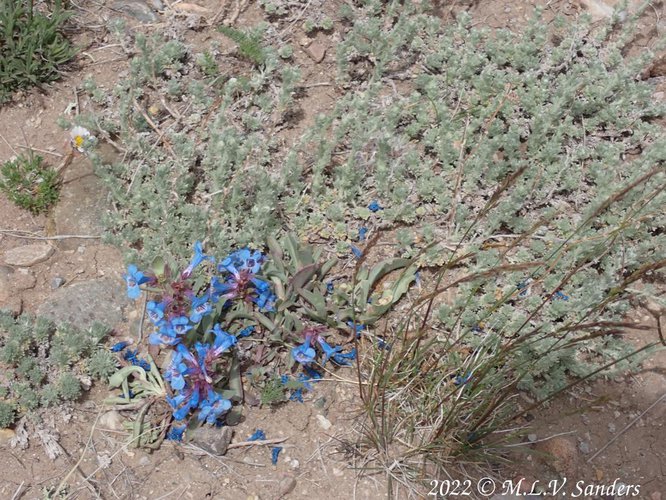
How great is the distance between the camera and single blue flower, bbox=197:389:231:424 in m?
3.44

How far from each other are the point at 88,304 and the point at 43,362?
0.41m

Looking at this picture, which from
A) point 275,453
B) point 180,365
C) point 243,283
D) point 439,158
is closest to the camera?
point 180,365

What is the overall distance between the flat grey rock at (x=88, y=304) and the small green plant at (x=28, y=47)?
1494 mm

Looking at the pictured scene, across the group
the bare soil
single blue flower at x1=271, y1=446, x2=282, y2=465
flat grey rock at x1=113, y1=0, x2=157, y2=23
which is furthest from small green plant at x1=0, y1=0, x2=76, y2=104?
single blue flower at x1=271, y1=446, x2=282, y2=465

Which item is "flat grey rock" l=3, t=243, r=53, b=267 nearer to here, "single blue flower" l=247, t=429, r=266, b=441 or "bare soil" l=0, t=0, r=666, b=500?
"bare soil" l=0, t=0, r=666, b=500

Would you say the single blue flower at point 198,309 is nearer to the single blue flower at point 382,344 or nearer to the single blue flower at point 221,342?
the single blue flower at point 221,342

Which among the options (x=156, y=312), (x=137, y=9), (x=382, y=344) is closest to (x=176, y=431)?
(x=156, y=312)

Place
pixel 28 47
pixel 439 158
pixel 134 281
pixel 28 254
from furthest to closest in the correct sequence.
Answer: pixel 28 47
pixel 439 158
pixel 28 254
pixel 134 281

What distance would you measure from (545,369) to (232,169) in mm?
2145

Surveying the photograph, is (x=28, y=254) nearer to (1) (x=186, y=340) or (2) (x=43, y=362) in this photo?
(2) (x=43, y=362)

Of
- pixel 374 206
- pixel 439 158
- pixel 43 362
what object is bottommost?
pixel 43 362

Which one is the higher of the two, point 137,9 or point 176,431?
point 137,9

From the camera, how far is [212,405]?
3457mm

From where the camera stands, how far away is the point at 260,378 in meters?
3.80
